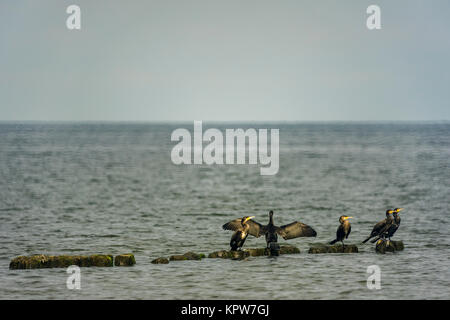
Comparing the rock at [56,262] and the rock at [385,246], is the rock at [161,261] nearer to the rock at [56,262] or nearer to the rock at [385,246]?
the rock at [56,262]

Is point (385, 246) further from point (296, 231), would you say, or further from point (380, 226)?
point (296, 231)

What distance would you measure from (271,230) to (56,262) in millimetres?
8244

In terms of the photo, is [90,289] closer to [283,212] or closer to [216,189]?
[283,212]

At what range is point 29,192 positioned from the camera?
207 ft

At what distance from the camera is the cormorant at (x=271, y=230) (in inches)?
1061

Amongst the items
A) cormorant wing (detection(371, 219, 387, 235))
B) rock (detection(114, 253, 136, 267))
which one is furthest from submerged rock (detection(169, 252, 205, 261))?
cormorant wing (detection(371, 219, 387, 235))

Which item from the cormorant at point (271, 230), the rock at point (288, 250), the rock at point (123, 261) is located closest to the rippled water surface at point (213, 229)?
the rock at point (123, 261)

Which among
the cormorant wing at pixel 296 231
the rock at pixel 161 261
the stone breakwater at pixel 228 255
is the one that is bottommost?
the rock at pixel 161 261

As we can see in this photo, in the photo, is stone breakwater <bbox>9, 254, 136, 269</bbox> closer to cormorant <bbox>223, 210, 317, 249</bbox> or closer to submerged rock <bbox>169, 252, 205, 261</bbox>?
submerged rock <bbox>169, 252, 205, 261</bbox>

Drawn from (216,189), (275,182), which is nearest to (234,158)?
(275,182)

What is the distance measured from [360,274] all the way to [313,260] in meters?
2.66

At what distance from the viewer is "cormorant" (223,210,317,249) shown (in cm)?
2695

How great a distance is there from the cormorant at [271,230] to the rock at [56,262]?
5.11 metres

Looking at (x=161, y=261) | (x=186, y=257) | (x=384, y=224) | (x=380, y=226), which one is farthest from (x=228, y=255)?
(x=384, y=224)
